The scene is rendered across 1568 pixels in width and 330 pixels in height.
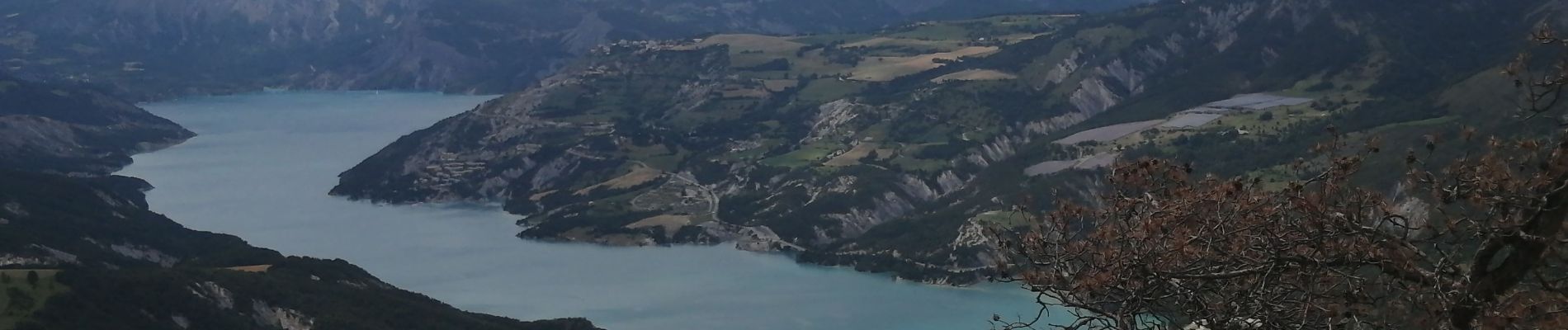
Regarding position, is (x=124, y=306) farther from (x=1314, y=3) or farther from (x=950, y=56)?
(x=950, y=56)

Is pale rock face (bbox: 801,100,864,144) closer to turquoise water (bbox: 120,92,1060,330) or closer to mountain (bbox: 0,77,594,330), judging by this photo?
turquoise water (bbox: 120,92,1060,330)

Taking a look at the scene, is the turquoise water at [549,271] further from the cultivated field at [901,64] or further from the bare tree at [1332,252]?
the bare tree at [1332,252]

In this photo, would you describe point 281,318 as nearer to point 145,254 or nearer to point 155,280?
point 155,280

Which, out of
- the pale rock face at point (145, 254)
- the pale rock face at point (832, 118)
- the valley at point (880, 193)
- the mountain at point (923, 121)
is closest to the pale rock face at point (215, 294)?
the valley at point (880, 193)

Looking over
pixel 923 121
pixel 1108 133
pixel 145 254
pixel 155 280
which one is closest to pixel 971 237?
pixel 1108 133

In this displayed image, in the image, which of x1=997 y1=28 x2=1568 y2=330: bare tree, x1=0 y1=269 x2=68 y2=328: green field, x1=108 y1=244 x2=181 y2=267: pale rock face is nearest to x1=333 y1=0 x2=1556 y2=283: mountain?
x1=108 y1=244 x2=181 y2=267: pale rock face

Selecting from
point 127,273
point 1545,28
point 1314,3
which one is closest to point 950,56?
point 1314,3
